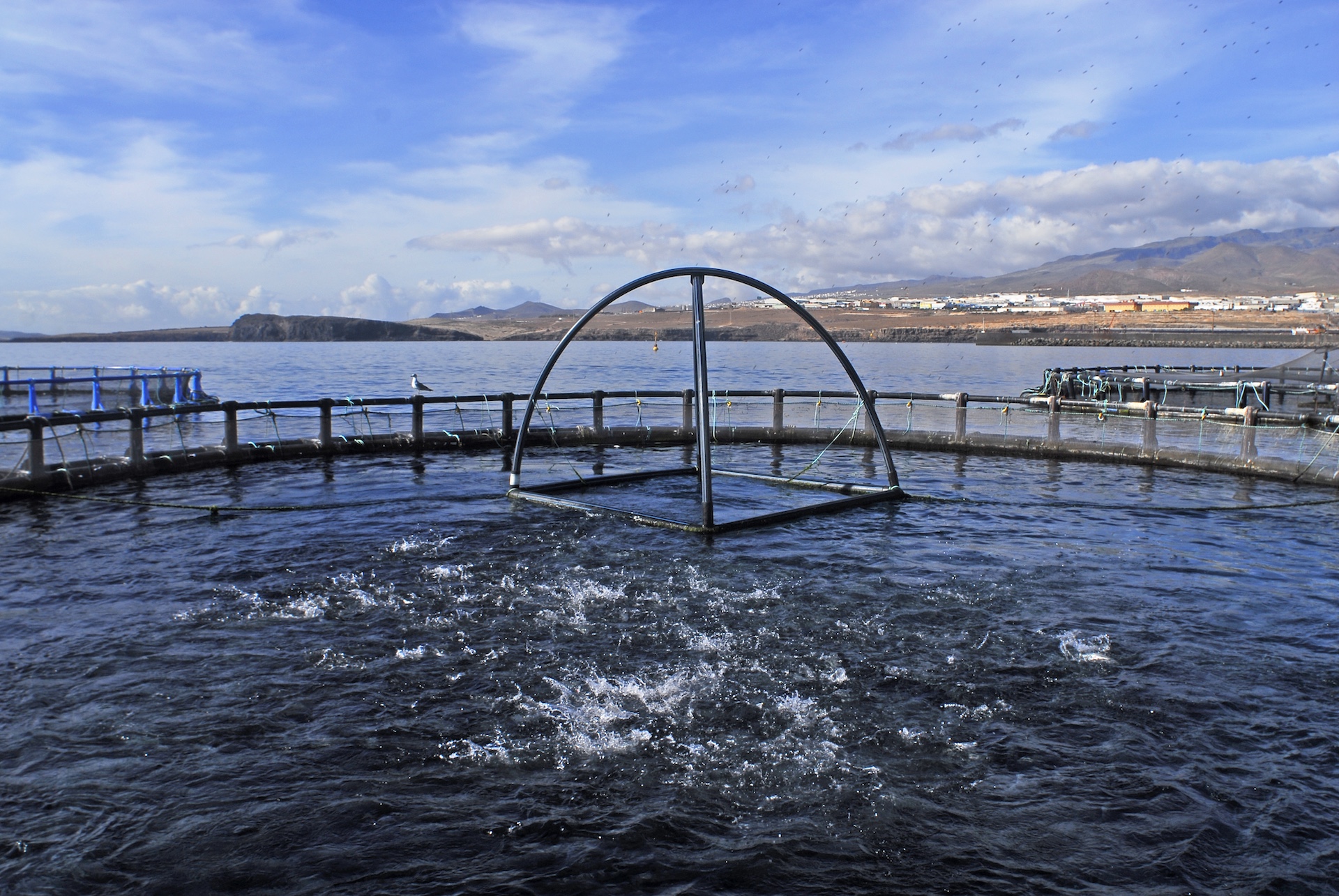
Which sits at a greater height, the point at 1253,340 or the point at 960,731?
the point at 1253,340

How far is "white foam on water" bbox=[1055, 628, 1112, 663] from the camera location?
7.96 meters

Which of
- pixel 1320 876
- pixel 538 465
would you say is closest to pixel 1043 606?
pixel 1320 876

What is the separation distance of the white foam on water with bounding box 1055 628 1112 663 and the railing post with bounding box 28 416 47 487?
16123 mm

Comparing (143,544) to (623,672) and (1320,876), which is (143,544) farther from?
(1320,876)

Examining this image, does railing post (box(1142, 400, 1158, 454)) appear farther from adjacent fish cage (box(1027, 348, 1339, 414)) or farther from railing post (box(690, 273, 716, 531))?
railing post (box(690, 273, 716, 531))

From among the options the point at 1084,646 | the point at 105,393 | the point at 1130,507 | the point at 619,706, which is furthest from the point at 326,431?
the point at 1084,646

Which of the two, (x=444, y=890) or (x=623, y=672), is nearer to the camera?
(x=444, y=890)

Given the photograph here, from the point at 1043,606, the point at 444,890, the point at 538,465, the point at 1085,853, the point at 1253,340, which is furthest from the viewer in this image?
the point at 1253,340

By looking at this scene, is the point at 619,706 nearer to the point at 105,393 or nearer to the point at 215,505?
the point at 215,505

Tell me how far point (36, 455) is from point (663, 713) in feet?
45.8

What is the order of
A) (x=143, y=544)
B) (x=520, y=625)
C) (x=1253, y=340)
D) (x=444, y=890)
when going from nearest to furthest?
1. (x=444, y=890)
2. (x=520, y=625)
3. (x=143, y=544)
4. (x=1253, y=340)

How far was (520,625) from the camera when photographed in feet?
28.8

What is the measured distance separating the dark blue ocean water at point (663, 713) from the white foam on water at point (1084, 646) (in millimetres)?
39

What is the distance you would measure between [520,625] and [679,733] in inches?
110
